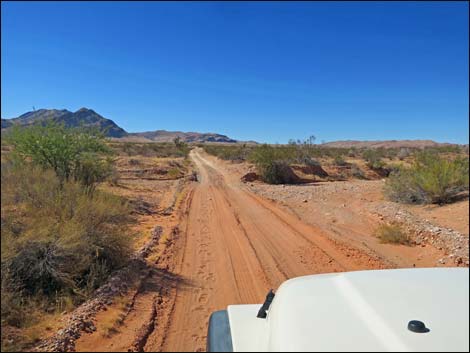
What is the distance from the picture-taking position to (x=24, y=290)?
4.91 meters

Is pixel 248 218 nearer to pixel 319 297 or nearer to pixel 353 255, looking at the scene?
pixel 353 255

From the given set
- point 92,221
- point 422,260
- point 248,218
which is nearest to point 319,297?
point 92,221

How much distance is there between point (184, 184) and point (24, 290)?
49.5ft

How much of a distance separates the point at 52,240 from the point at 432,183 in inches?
478

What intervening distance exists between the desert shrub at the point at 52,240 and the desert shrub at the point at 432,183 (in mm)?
10756

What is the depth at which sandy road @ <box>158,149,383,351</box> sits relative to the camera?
487 centimetres

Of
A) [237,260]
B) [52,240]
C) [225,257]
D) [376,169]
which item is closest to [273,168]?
[376,169]

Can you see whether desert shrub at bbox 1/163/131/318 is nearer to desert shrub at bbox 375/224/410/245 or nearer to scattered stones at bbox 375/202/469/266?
desert shrub at bbox 375/224/410/245

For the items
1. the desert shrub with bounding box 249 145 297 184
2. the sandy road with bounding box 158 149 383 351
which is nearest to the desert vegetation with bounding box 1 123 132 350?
the sandy road with bounding box 158 149 383 351

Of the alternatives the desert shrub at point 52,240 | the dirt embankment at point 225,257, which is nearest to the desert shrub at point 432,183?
the dirt embankment at point 225,257

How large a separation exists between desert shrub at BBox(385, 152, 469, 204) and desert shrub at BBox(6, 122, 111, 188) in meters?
11.3

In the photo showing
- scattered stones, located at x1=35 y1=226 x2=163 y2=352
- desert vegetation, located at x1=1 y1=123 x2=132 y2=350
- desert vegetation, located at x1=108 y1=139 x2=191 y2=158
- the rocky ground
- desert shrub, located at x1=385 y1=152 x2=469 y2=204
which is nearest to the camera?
scattered stones, located at x1=35 y1=226 x2=163 y2=352

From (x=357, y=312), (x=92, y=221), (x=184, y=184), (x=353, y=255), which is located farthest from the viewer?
(x=184, y=184)

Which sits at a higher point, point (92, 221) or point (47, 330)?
point (92, 221)
